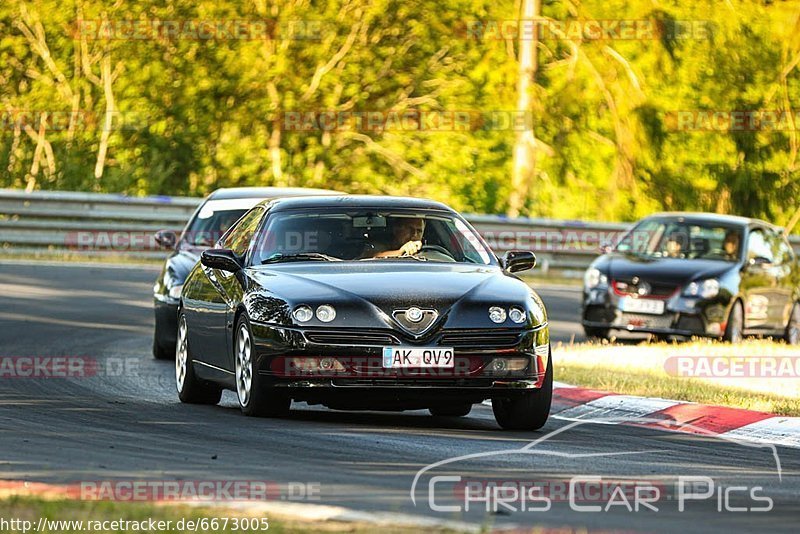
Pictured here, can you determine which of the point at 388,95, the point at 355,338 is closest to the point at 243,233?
the point at 355,338

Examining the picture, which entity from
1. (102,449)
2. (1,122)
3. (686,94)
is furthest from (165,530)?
(686,94)

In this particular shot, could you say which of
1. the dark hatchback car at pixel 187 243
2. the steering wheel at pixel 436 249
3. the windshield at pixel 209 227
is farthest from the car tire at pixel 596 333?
the steering wheel at pixel 436 249

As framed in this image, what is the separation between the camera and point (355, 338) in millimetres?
10328

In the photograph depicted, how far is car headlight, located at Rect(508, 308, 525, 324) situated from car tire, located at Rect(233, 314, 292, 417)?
4.63ft

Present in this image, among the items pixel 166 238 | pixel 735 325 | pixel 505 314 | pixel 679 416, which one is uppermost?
pixel 505 314

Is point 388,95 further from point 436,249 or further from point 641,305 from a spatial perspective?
point 436,249

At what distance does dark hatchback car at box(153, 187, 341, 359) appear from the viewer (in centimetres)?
1531

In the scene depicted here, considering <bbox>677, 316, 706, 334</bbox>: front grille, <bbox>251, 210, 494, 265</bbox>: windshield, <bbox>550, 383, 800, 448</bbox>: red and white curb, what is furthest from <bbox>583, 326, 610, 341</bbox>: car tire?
<bbox>251, 210, 494, 265</bbox>: windshield

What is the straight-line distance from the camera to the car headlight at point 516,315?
10.6 m

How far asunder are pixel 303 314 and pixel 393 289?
55 centimetres

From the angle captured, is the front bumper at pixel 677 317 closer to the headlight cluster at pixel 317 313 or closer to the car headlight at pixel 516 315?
the car headlight at pixel 516 315

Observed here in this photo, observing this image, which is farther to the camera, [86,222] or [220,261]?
[86,222]

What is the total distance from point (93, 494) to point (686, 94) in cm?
3349

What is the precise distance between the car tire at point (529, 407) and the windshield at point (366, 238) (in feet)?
3.84
